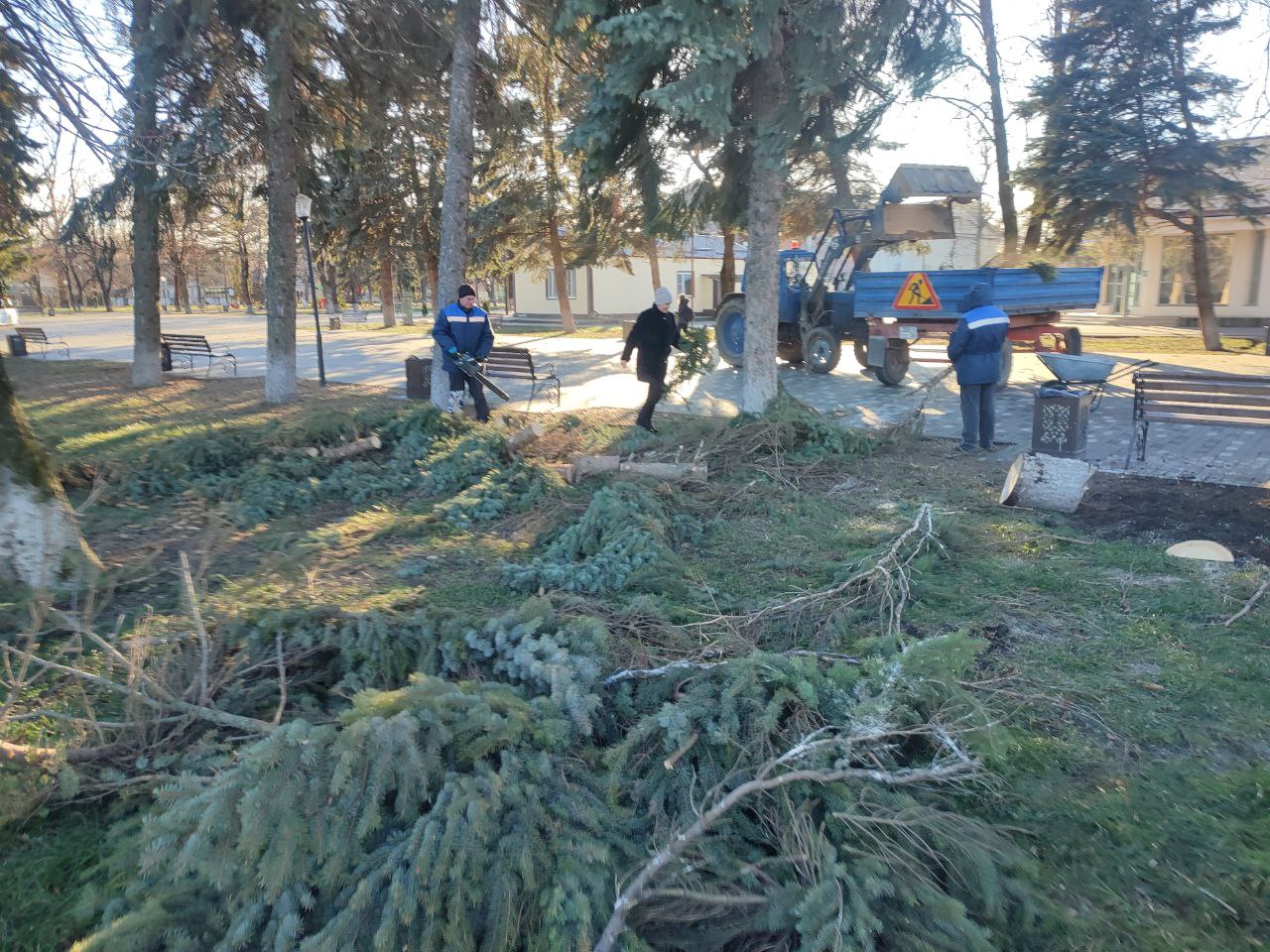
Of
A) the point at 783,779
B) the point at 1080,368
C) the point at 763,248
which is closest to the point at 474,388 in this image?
the point at 763,248

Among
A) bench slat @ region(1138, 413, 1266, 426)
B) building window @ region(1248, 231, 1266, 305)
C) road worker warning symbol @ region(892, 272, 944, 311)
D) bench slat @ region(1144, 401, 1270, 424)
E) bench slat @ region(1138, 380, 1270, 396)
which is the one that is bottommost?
bench slat @ region(1138, 413, 1266, 426)

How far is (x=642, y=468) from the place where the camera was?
7.49 m

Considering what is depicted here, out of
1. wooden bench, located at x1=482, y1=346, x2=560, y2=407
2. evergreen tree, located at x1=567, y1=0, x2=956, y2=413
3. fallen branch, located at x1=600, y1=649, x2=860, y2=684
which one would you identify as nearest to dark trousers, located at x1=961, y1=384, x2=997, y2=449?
evergreen tree, located at x1=567, y1=0, x2=956, y2=413

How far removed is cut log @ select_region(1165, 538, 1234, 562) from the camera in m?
5.32

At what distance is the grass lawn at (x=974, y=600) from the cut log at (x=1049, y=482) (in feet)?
0.46

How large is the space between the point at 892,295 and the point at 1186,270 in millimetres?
18512

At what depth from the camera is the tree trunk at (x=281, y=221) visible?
427 inches

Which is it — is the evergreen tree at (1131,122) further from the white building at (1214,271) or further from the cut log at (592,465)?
the cut log at (592,465)

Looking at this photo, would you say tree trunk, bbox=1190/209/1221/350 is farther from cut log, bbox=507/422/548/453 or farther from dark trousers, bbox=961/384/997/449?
cut log, bbox=507/422/548/453

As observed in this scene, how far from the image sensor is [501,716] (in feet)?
10.2

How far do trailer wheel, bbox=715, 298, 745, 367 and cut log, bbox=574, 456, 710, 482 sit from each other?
30.7ft

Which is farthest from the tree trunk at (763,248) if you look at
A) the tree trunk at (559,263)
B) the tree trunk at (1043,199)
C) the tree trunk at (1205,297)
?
the tree trunk at (559,263)

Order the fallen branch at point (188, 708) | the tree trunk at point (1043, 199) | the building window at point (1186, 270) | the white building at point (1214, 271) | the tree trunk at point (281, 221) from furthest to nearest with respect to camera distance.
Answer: the building window at point (1186, 270) < the white building at point (1214, 271) < the tree trunk at point (1043, 199) < the tree trunk at point (281, 221) < the fallen branch at point (188, 708)

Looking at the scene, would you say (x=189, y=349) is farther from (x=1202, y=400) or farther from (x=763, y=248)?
(x=1202, y=400)
